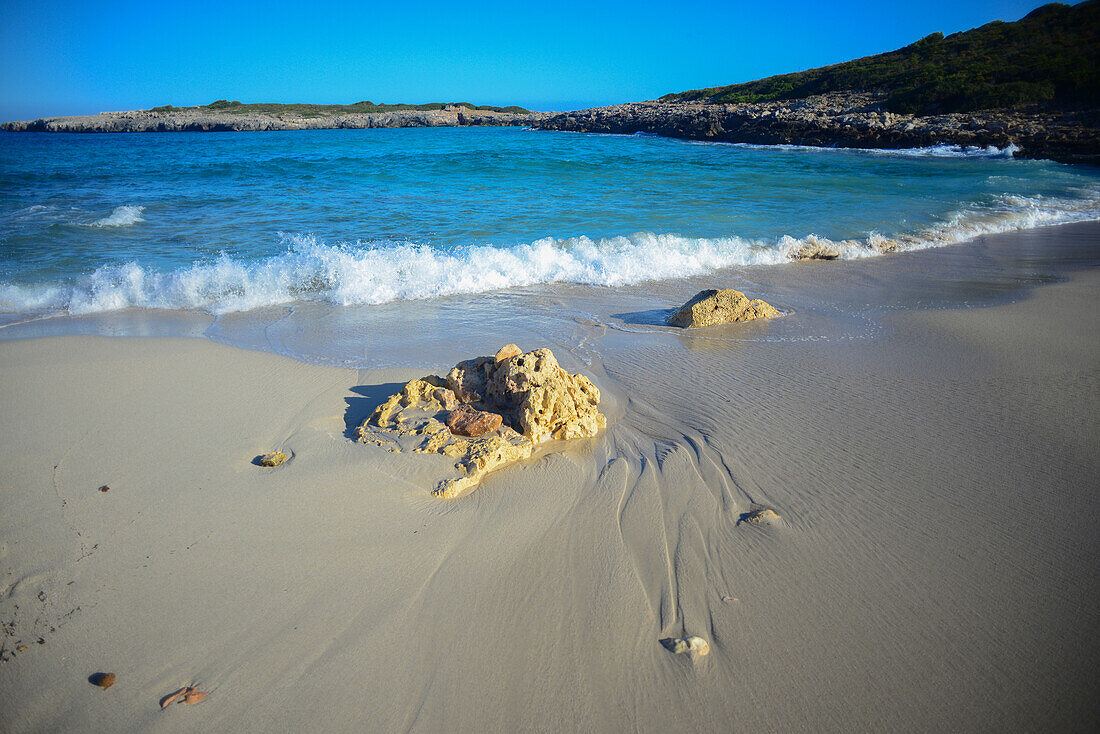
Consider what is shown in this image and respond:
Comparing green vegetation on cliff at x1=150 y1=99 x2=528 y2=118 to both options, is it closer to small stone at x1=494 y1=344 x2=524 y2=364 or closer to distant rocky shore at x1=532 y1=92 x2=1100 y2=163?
distant rocky shore at x1=532 y1=92 x2=1100 y2=163

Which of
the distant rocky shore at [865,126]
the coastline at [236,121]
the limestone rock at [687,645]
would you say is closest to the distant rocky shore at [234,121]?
the coastline at [236,121]

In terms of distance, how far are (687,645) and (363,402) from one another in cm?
289

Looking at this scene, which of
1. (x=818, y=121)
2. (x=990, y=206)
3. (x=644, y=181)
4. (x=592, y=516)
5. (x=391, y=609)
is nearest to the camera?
(x=391, y=609)

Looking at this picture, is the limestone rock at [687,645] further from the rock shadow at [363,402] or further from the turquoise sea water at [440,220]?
the turquoise sea water at [440,220]

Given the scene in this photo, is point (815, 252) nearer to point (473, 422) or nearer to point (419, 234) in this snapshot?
point (419, 234)

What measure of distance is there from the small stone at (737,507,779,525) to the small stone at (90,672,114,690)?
9.24 ft

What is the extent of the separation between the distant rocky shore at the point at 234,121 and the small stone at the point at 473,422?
2645 inches

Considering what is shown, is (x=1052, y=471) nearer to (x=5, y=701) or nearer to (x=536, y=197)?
(x=5, y=701)

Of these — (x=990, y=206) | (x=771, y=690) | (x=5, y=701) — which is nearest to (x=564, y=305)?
(x=771, y=690)

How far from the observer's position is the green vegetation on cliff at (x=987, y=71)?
28764 mm

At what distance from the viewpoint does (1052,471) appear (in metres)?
3.25

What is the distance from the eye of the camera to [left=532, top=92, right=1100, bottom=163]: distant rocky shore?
24.2 metres

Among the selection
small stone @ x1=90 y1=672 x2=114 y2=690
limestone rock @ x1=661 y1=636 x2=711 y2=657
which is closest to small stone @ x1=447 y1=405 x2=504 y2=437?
limestone rock @ x1=661 y1=636 x2=711 y2=657

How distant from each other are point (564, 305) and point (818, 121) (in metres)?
35.3
